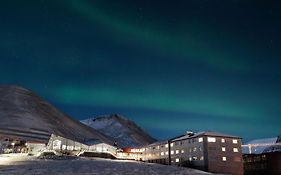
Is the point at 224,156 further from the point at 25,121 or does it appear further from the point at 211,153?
the point at 25,121

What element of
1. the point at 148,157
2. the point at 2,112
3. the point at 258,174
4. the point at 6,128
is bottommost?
the point at 258,174

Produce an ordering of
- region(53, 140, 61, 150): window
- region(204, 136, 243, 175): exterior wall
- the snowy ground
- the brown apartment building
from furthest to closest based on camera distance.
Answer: region(53, 140, 61, 150): window, the brown apartment building, region(204, 136, 243, 175): exterior wall, the snowy ground

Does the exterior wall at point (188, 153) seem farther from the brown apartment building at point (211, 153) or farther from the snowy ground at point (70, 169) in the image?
the snowy ground at point (70, 169)

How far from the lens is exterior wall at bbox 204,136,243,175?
7262 centimetres

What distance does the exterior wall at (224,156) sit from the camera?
2859 inches

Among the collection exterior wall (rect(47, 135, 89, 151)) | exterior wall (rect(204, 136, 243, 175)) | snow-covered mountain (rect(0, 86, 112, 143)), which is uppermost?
snow-covered mountain (rect(0, 86, 112, 143))

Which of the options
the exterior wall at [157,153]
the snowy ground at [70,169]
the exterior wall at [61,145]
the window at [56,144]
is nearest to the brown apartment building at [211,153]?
the exterior wall at [157,153]

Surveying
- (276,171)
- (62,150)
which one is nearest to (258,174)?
(276,171)

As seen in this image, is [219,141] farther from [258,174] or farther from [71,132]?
[71,132]

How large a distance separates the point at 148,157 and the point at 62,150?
30.7m

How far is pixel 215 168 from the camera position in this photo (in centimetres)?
7212

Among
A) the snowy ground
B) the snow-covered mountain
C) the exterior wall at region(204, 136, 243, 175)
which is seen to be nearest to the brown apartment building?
the exterior wall at region(204, 136, 243, 175)

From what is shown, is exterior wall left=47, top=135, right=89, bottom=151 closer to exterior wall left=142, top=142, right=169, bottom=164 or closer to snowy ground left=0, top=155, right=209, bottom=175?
exterior wall left=142, top=142, right=169, bottom=164

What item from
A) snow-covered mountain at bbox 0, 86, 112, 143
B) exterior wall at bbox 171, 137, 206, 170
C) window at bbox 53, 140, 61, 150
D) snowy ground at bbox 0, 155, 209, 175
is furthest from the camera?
snow-covered mountain at bbox 0, 86, 112, 143
